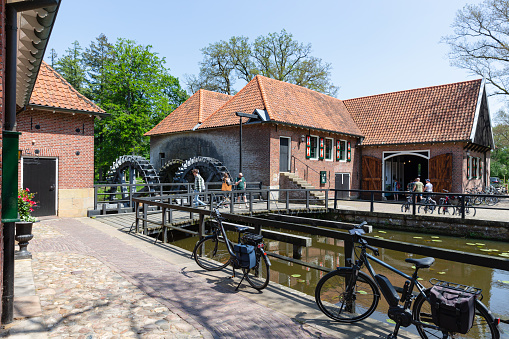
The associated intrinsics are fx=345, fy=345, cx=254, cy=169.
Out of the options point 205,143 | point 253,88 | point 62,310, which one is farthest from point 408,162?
point 62,310

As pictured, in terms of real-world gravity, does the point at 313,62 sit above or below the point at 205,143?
above

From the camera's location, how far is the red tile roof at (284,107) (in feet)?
61.6

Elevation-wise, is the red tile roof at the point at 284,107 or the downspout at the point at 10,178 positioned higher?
the red tile roof at the point at 284,107

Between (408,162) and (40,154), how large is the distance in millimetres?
23578

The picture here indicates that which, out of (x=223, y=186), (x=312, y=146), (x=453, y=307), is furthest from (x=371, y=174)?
(x=453, y=307)

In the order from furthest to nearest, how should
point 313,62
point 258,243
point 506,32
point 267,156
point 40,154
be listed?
point 313,62 → point 506,32 → point 267,156 → point 40,154 → point 258,243

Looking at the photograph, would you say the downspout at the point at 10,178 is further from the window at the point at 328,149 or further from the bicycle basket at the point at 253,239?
the window at the point at 328,149

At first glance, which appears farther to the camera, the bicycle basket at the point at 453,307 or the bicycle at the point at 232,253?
the bicycle at the point at 232,253

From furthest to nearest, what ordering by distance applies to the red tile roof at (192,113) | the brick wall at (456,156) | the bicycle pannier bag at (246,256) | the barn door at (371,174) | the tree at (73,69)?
1. the tree at (73,69)
2. the red tile roof at (192,113)
3. the barn door at (371,174)
4. the brick wall at (456,156)
5. the bicycle pannier bag at (246,256)

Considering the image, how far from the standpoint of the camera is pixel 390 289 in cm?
345

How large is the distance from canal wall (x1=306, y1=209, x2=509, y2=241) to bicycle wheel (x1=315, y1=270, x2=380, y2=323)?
10202 millimetres

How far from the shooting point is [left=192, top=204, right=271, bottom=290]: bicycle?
16.0 feet

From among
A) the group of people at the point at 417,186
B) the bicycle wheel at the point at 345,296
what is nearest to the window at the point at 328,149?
the group of people at the point at 417,186

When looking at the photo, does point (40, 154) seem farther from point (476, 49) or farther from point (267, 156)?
point (476, 49)
